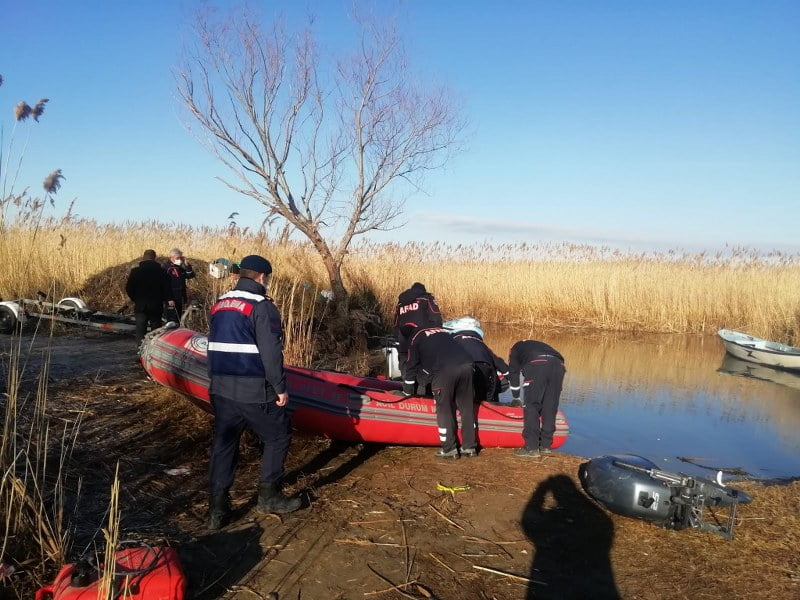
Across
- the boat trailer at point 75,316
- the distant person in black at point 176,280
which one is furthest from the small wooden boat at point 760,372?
the boat trailer at point 75,316

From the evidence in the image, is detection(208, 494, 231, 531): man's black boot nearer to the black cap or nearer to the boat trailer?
the black cap

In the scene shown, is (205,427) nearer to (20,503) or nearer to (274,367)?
(274,367)

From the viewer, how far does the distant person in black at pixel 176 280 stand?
32.5 feet

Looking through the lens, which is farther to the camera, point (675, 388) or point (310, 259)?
point (310, 259)

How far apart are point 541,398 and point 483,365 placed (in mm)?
634

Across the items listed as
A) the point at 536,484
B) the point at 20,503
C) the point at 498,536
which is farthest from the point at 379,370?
the point at 20,503

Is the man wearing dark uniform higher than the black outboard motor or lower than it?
higher

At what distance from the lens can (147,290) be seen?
30.5 ft

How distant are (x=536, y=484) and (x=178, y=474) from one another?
9.43ft

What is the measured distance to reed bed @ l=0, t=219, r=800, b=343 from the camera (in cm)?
1552

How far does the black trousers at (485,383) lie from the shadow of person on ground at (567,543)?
4.33ft

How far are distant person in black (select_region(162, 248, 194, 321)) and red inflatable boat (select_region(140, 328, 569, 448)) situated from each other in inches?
148

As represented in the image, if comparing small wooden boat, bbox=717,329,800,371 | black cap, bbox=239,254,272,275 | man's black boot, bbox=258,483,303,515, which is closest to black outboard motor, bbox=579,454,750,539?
man's black boot, bbox=258,483,303,515

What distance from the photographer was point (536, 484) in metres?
5.02
